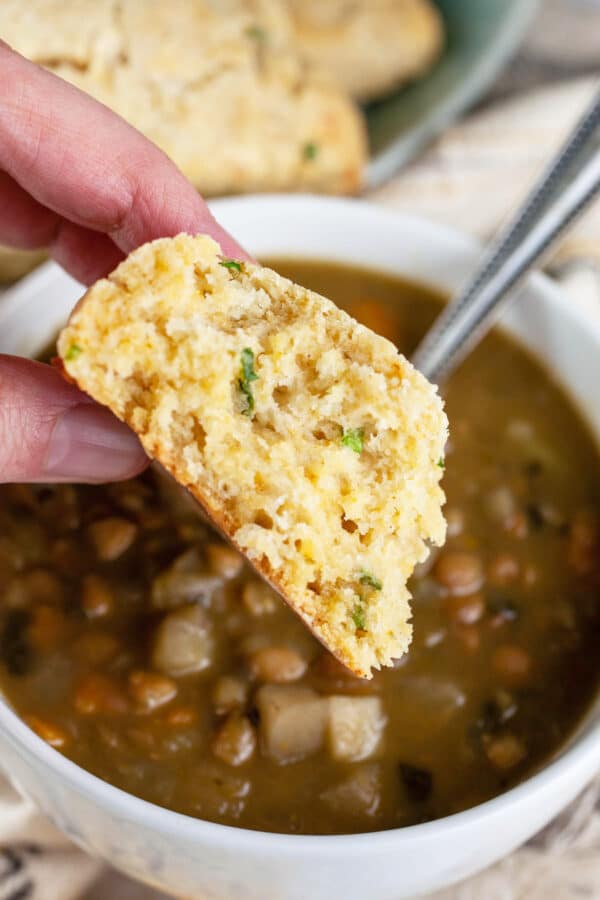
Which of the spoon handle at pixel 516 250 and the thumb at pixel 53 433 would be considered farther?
the spoon handle at pixel 516 250

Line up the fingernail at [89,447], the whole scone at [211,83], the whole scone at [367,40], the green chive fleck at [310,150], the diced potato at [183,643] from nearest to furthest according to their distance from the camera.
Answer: the fingernail at [89,447], the diced potato at [183,643], the whole scone at [211,83], the green chive fleck at [310,150], the whole scone at [367,40]

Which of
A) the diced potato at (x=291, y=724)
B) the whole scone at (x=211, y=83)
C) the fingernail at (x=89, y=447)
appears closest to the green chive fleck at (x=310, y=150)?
the whole scone at (x=211, y=83)

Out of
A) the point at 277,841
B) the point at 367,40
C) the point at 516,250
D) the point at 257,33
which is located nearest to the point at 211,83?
the point at 257,33

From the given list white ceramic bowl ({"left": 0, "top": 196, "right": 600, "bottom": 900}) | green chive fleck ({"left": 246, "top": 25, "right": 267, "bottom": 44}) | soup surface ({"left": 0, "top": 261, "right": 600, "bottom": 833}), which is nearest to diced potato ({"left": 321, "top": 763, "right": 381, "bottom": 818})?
soup surface ({"left": 0, "top": 261, "right": 600, "bottom": 833})

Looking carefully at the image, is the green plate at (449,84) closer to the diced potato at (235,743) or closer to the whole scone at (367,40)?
the whole scone at (367,40)

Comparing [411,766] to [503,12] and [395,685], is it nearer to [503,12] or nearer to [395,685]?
[395,685]
